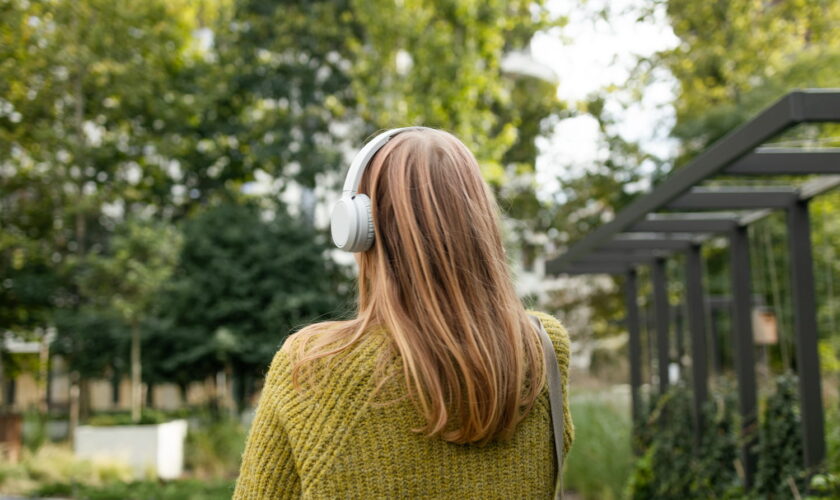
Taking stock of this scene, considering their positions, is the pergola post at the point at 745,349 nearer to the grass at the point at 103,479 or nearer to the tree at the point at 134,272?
the grass at the point at 103,479

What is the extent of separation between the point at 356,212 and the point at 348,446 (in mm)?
389

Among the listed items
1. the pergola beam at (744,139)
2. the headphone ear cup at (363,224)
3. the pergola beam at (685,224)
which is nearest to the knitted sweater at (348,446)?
the headphone ear cup at (363,224)

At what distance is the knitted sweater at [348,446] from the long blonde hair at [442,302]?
0.10 ft

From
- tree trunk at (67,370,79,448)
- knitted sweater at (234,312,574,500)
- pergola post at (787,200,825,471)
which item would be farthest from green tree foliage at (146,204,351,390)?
knitted sweater at (234,312,574,500)

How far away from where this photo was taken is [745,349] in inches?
212

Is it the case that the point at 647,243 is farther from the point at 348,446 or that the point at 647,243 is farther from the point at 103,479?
the point at 103,479

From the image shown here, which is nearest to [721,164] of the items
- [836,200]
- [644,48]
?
[836,200]

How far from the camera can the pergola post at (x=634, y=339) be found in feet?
27.0

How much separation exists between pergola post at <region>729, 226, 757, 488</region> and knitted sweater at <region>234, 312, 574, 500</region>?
4.39 m

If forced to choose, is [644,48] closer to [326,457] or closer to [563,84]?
[563,84]

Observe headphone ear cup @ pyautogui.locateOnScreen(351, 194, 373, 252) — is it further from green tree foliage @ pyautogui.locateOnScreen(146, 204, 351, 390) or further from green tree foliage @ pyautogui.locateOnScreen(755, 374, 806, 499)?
green tree foliage @ pyautogui.locateOnScreen(146, 204, 351, 390)

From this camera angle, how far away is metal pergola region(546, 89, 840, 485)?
3.38 meters

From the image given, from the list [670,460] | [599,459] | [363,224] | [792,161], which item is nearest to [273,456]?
[363,224]

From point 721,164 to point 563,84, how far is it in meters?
14.4
